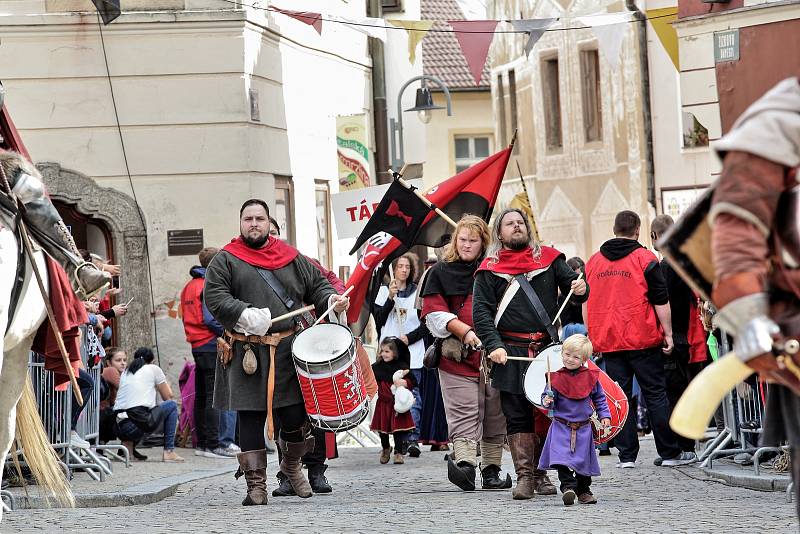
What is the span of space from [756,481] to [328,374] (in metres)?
2.91

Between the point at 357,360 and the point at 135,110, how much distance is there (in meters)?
7.41

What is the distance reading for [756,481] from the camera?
11.6m

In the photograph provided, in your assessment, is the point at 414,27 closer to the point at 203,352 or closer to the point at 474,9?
the point at 203,352

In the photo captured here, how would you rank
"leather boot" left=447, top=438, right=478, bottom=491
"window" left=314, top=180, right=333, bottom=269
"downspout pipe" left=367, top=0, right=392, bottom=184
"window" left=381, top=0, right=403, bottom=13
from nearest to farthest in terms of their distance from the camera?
"leather boot" left=447, top=438, right=478, bottom=491 → "window" left=314, top=180, right=333, bottom=269 → "downspout pipe" left=367, top=0, right=392, bottom=184 → "window" left=381, top=0, right=403, bottom=13

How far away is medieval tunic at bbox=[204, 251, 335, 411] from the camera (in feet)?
37.7

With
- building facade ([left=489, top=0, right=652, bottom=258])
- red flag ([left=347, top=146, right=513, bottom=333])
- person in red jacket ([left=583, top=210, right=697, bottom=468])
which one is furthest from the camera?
building facade ([left=489, top=0, right=652, bottom=258])

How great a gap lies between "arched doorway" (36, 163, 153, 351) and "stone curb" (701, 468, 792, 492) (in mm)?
7812

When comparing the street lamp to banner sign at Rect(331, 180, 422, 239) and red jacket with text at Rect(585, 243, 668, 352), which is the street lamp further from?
red jacket with text at Rect(585, 243, 668, 352)

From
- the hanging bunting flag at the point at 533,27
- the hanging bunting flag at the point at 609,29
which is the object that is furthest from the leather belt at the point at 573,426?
the hanging bunting flag at the point at 609,29

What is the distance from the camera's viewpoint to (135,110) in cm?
1831

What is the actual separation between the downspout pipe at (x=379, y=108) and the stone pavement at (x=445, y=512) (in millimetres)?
12228

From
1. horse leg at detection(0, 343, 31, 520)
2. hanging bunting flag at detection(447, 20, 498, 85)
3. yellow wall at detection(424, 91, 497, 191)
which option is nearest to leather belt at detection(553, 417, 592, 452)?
horse leg at detection(0, 343, 31, 520)

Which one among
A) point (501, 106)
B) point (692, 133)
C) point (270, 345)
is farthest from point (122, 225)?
point (501, 106)

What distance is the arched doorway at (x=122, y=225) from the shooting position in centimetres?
1819
